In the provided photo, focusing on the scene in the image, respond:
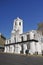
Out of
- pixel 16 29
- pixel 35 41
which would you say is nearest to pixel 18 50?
pixel 35 41

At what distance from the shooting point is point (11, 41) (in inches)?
2581

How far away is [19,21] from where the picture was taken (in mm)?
73750

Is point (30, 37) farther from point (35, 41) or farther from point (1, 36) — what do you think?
point (1, 36)

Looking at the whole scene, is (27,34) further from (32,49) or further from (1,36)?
(1,36)

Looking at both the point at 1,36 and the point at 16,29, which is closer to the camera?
the point at 16,29

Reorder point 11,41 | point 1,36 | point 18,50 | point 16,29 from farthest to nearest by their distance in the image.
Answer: point 1,36 < point 16,29 < point 11,41 < point 18,50

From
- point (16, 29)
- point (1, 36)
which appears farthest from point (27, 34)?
point (1, 36)

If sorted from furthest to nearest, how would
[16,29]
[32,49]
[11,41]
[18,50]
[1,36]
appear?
[1,36] < [16,29] < [11,41] < [18,50] < [32,49]

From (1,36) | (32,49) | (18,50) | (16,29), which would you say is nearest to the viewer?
(32,49)

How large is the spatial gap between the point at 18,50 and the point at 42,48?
860 cm

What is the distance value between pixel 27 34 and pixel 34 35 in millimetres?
3372

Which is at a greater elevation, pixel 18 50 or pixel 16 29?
pixel 16 29

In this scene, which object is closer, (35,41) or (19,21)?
(35,41)

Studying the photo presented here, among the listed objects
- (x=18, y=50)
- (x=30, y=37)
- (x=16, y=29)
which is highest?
(x=16, y=29)
